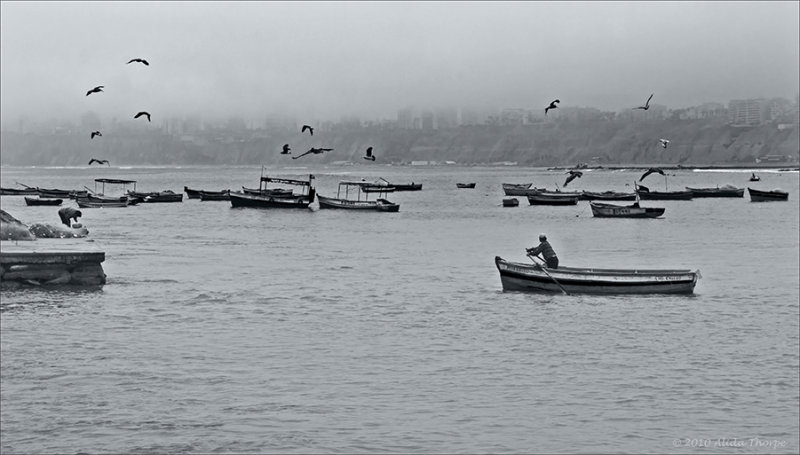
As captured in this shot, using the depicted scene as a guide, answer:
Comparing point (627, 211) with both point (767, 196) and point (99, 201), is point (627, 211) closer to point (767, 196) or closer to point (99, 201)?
point (767, 196)

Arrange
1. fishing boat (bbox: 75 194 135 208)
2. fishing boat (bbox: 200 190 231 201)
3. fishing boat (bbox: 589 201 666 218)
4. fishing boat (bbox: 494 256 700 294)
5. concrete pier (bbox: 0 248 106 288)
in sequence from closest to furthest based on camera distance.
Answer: concrete pier (bbox: 0 248 106 288), fishing boat (bbox: 494 256 700 294), fishing boat (bbox: 589 201 666 218), fishing boat (bbox: 75 194 135 208), fishing boat (bbox: 200 190 231 201)

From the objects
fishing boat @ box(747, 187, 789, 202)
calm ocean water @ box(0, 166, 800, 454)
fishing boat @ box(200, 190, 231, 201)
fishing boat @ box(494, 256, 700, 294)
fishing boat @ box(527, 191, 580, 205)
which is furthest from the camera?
fishing boat @ box(747, 187, 789, 202)

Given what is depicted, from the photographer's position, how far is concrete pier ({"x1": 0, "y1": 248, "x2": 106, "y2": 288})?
110 ft

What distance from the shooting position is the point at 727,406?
20031mm

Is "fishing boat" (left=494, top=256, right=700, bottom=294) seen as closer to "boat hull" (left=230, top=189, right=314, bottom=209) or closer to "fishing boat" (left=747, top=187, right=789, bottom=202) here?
"boat hull" (left=230, top=189, right=314, bottom=209)

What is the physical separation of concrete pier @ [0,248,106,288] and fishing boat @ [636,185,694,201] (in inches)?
3714

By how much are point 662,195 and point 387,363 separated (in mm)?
105713

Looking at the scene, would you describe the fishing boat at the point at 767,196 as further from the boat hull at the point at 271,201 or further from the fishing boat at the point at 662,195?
the boat hull at the point at 271,201

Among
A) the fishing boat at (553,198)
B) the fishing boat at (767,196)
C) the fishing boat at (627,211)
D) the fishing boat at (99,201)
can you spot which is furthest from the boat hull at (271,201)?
the fishing boat at (767,196)

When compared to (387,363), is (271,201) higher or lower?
lower

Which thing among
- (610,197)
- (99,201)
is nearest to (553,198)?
(610,197)

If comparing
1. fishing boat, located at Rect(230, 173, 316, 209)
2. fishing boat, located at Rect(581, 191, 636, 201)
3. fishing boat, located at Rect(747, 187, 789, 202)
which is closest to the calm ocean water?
fishing boat, located at Rect(230, 173, 316, 209)

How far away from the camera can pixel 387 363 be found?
78.3ft

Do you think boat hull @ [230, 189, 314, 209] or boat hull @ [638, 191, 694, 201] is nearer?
boat hull @ [230, 189, 314, 209]
